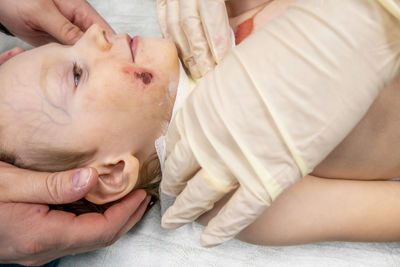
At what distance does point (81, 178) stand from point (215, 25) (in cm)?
67

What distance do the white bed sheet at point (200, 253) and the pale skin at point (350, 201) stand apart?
0.10 m

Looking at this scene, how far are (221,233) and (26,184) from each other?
610 mm

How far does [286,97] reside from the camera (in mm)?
751

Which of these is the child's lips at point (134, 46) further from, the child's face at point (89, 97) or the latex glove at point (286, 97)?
the latex glove at point (286, 97)

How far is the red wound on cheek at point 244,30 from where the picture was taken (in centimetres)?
119

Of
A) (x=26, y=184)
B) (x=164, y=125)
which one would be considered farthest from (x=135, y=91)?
(x=26, y=184)

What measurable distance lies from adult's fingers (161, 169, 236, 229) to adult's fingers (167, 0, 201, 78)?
19.8 inches

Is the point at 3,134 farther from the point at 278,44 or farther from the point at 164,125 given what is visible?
the point at 278,44

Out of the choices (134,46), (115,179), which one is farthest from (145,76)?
(115,179)

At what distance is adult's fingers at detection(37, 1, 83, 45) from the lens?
4.25ft

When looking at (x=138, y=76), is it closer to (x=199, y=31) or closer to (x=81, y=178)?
(x=199, y=31)

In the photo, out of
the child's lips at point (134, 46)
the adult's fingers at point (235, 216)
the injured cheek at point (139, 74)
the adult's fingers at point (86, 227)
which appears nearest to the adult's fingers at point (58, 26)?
the child's lips at point (134, 46)

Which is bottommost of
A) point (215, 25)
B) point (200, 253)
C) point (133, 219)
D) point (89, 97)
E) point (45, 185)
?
point (200, 253)

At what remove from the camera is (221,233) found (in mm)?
872
